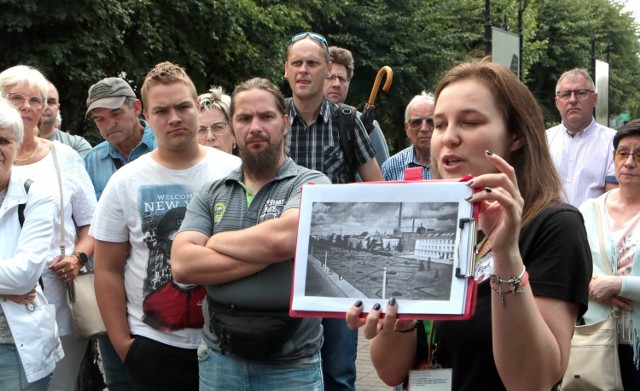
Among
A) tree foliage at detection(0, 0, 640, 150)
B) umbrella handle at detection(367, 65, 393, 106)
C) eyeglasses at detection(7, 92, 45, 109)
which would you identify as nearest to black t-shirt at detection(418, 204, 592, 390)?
tree foliage at detection(0, 0, 640, 150)

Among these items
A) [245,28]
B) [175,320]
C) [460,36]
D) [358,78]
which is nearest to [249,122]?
[175,320]

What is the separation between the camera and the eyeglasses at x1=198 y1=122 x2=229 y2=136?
646 cm

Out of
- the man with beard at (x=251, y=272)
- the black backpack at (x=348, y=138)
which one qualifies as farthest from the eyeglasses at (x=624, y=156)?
the man with beard at (x=251, y=272)

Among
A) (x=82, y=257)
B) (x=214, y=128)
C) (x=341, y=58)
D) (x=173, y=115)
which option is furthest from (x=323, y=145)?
(x=341, y=58)

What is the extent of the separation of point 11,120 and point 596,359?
10.4ft

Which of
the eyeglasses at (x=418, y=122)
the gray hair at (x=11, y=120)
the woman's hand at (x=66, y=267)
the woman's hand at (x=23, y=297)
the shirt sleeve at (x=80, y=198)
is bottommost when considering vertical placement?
the woman's hand at (x=23, y=297)

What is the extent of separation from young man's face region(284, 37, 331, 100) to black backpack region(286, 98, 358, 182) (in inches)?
8.9

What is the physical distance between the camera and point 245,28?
68.2 ft

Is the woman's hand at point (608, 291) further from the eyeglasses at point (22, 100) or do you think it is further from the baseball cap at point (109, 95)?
the eyeglasses at point (22, 100)

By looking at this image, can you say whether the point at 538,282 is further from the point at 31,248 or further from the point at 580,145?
the point at 580,145

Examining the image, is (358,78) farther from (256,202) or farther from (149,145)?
(256,202)

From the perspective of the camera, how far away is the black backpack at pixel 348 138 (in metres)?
5.43

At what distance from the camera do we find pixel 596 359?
4.52m

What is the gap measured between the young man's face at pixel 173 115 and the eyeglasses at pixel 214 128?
6.07 feet
